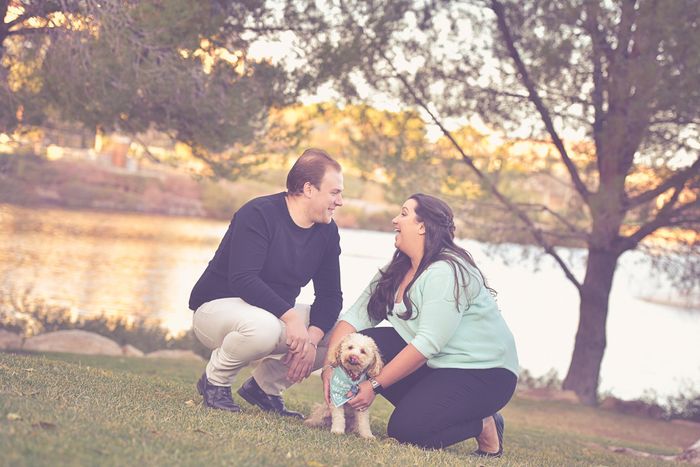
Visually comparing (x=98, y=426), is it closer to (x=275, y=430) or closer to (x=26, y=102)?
(x=275, y=430)

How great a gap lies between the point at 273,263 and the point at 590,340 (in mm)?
7331

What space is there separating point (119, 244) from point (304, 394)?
58.8ft

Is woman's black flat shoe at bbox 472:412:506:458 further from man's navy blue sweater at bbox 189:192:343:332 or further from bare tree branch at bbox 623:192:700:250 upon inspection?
bare tree branch at bbox 623:192:700:250

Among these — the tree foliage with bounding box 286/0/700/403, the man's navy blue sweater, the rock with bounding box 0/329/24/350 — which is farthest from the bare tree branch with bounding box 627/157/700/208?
the rock with bounding box 0/329/24/350

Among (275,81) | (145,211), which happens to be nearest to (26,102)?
(275,81)

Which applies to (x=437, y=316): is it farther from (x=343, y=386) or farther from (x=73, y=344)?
(x=73, y=344)

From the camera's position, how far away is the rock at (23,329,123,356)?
937 centimetres

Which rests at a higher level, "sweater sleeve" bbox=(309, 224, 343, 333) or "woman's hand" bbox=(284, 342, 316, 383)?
"sweater sleeve" bbox=(309, 224, 343, 333)

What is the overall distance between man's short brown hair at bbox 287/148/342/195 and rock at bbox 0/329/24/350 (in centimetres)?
561

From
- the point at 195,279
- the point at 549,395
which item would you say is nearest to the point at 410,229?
the point at 549,395

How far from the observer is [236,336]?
443 cm

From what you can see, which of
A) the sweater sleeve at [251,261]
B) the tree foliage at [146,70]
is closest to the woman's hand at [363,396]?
the sweater sleeve at [251,261]

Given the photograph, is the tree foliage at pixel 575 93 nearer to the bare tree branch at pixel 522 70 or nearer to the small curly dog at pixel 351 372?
the bare tree branch at pixel 522 70

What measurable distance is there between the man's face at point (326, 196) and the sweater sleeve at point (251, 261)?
260 millimetres
